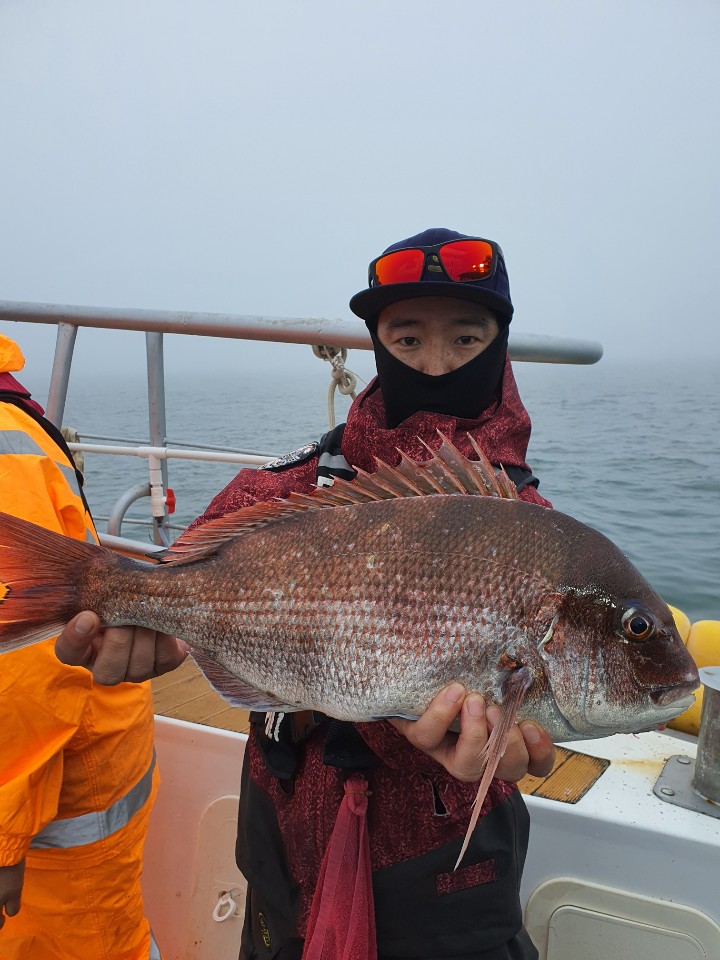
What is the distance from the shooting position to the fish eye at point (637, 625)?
4.32 ft

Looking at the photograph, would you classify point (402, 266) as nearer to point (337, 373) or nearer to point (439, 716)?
point (439, 716)

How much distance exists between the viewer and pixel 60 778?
69.8 inches

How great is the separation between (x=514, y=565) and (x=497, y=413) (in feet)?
1.86

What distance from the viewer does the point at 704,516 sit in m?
9.84

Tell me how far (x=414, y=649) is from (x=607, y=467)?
11.7 meters

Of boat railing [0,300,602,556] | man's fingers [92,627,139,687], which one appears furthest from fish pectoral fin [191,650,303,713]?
boat railing [0,300,602,556]

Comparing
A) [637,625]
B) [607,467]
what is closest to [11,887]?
[637,625]

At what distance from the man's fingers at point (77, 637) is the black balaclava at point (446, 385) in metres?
0.89

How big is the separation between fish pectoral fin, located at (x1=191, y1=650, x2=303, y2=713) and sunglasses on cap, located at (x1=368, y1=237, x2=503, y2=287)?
3.32ft

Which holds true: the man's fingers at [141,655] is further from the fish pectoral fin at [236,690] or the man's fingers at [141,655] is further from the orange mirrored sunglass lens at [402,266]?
the orange mirrored sunglass lens at [402,266]

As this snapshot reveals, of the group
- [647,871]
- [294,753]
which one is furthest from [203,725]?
[647,871]

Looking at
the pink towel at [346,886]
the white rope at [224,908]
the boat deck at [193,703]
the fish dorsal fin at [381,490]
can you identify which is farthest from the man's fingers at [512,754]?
the white rope at [224,908]

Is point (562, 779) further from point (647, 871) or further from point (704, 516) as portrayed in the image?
point (704, 516)

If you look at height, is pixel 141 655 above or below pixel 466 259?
below
